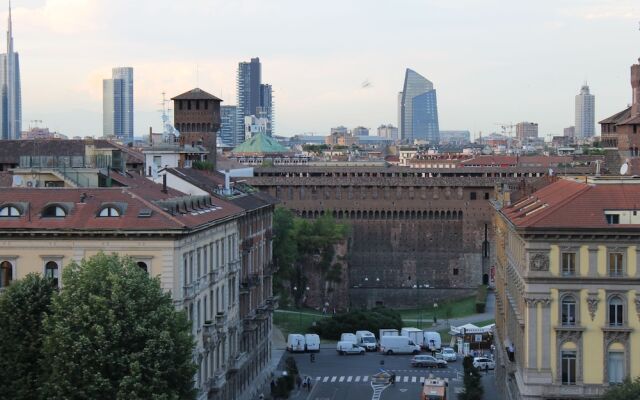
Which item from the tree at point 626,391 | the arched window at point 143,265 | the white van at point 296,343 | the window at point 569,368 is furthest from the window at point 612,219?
the white van at point 296,343

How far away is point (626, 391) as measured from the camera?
46438 mm

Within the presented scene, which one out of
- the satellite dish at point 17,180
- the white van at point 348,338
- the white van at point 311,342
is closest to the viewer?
the satellite dish at point 17,180

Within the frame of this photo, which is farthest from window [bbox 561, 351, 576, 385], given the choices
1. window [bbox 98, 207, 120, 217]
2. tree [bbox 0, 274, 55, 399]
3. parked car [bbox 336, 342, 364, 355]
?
parked car [bbox 336, 342, 364, 355]

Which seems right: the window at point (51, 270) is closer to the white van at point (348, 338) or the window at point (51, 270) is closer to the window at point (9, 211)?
the window at point (9, 211)

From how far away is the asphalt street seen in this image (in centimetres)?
7562

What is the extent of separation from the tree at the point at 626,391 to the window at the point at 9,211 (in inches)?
830

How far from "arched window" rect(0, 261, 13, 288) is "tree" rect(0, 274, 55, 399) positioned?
306 centimetres

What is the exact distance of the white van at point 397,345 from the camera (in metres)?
93.9

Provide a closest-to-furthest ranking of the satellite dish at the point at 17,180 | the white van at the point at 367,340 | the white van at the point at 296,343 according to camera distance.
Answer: the satellite dish at the point at 17,180
the white van at the point at 296,343
the white van at the point at 367,340

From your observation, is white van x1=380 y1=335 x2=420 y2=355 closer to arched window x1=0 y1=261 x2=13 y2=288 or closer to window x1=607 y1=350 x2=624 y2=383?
window x1=607 y1=350 x2=624 y2=383

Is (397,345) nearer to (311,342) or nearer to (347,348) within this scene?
(347,348)

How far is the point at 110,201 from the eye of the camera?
51.8m

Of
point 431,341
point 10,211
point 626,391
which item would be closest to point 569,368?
point 626,391

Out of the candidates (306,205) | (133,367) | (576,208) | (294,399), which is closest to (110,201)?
(133,367)
